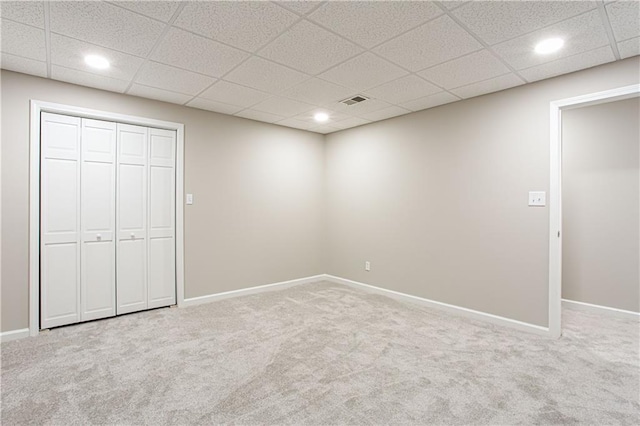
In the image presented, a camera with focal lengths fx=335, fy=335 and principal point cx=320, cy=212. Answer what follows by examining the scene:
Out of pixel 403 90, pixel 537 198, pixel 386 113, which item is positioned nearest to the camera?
pixel 537 198

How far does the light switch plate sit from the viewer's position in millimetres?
3117

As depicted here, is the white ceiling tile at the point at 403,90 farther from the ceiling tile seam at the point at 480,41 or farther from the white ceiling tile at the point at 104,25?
the white ceiling tile at the point at 104,25

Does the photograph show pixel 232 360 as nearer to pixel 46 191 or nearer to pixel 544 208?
pixel 46 191

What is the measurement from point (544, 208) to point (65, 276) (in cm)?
466

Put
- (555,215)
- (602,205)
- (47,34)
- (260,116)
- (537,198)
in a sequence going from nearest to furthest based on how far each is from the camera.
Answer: (47,34) < (555,215) < (537,198) < (602,205) < (260,116)

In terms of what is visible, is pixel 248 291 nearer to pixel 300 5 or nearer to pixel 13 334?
pixel 13 334

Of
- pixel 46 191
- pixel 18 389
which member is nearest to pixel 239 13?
pixel 46 191

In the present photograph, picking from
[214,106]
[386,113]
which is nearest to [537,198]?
[386,113]

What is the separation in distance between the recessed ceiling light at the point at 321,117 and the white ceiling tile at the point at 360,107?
21 centimetres

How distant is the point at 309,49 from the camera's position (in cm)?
253

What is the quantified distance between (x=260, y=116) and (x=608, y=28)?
348 centimetres

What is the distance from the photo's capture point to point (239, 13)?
207 centimetres

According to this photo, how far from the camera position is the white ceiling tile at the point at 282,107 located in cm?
377

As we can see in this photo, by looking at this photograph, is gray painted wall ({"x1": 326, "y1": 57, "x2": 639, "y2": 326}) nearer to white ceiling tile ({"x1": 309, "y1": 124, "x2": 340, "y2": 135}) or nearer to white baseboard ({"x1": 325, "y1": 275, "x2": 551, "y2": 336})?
white baseboard ({"x1": 325, "y1": 275, "x2": 551, "y2": 336})
